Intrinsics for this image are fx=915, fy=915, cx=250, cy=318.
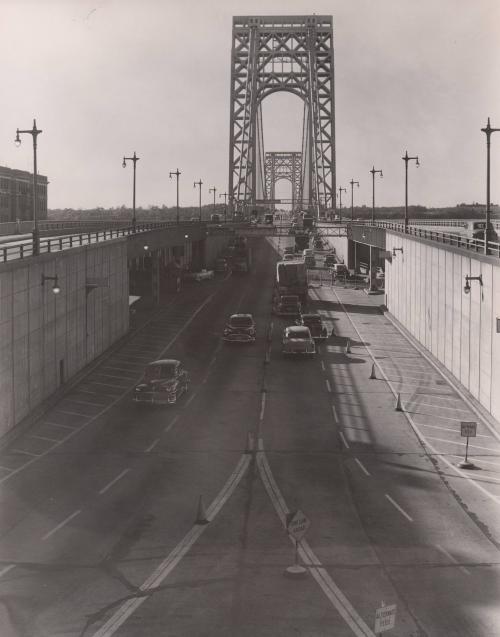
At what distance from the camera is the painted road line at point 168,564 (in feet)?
55.3

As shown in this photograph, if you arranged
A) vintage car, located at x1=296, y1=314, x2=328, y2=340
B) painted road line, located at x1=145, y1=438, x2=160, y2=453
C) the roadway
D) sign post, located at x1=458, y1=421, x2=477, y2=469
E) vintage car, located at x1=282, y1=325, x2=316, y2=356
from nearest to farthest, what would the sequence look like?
the roadway
sign post, located at x1=458, y1=421, x2=477, y2=469
painted road line, located at x1=145, y1=438, x2=160, y2=453
vintage car, located at x1=282, y1=325, x2=316, y2=356
vintage car, located at x1=296, y1=314, x2=328, y2=340

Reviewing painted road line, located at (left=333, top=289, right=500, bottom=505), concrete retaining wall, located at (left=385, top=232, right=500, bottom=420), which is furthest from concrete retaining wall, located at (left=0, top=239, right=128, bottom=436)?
concrete retaining wall, located at (left=385, top=232, right=500, bottom=420)

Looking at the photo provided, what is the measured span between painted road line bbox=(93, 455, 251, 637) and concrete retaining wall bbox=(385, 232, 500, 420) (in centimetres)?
1150

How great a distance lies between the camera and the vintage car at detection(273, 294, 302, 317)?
67688 millimetres

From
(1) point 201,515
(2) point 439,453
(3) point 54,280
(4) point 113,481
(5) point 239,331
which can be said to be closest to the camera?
(1) point 201,515

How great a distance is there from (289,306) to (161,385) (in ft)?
99.8

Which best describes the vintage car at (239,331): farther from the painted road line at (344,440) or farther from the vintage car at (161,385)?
the painted road line at (344,440)

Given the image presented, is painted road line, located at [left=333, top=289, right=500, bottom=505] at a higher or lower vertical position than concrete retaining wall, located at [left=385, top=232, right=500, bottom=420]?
lower

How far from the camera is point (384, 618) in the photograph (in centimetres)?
1518

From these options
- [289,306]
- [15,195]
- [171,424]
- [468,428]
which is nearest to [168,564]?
[468,428]

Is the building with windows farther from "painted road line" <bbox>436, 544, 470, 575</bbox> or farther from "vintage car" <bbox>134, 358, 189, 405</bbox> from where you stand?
"painted road line" <bbox>436, 544, 470, 575</bbox>

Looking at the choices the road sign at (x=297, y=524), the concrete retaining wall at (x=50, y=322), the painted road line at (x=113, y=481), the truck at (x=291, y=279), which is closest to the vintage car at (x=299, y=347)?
the concrete retaining wall at (x=50, y=322)

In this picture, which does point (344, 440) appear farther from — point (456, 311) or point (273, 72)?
point (273, 72)

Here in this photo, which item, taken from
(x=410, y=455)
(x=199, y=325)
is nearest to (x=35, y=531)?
(x=410, y=455)
